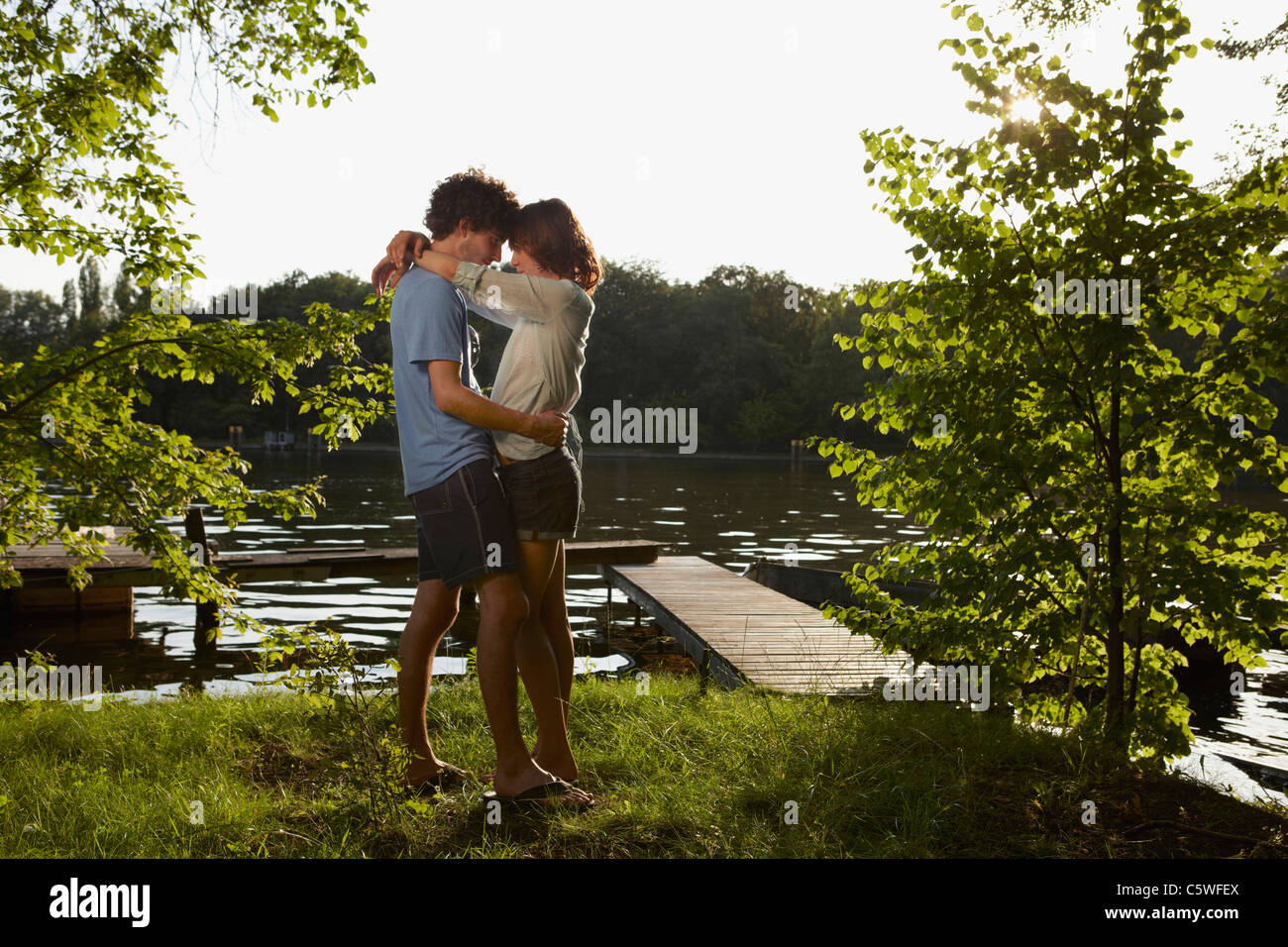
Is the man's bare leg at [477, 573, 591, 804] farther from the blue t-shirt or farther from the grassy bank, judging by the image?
the blue t-shirt

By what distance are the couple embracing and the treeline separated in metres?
65.0

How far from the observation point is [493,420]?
3.40 metres

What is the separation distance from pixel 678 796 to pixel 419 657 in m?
1.07

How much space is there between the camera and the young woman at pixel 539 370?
3.52m

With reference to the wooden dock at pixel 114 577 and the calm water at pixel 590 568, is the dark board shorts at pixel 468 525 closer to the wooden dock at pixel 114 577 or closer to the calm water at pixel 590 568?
the calm water at pixel 590 568

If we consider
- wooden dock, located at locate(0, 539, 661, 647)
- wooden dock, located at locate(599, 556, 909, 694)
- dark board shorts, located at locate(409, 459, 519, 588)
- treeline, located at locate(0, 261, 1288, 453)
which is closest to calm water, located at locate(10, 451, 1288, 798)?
wooden dock, located at locate(0, 539, 661, 647)

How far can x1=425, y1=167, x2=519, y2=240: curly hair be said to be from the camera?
3.57 metres

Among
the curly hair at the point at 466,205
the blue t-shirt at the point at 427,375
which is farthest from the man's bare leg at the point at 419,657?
the curly hair at the point at 466,205

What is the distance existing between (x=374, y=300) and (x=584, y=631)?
8.38 meters

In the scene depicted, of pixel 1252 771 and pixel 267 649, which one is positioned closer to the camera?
pixel 267 649

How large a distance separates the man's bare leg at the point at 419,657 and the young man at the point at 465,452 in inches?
1.9

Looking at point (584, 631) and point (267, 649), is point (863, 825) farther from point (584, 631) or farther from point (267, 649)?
point (584, 631)

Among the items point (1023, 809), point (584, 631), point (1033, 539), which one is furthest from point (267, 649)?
point (584, 631)
